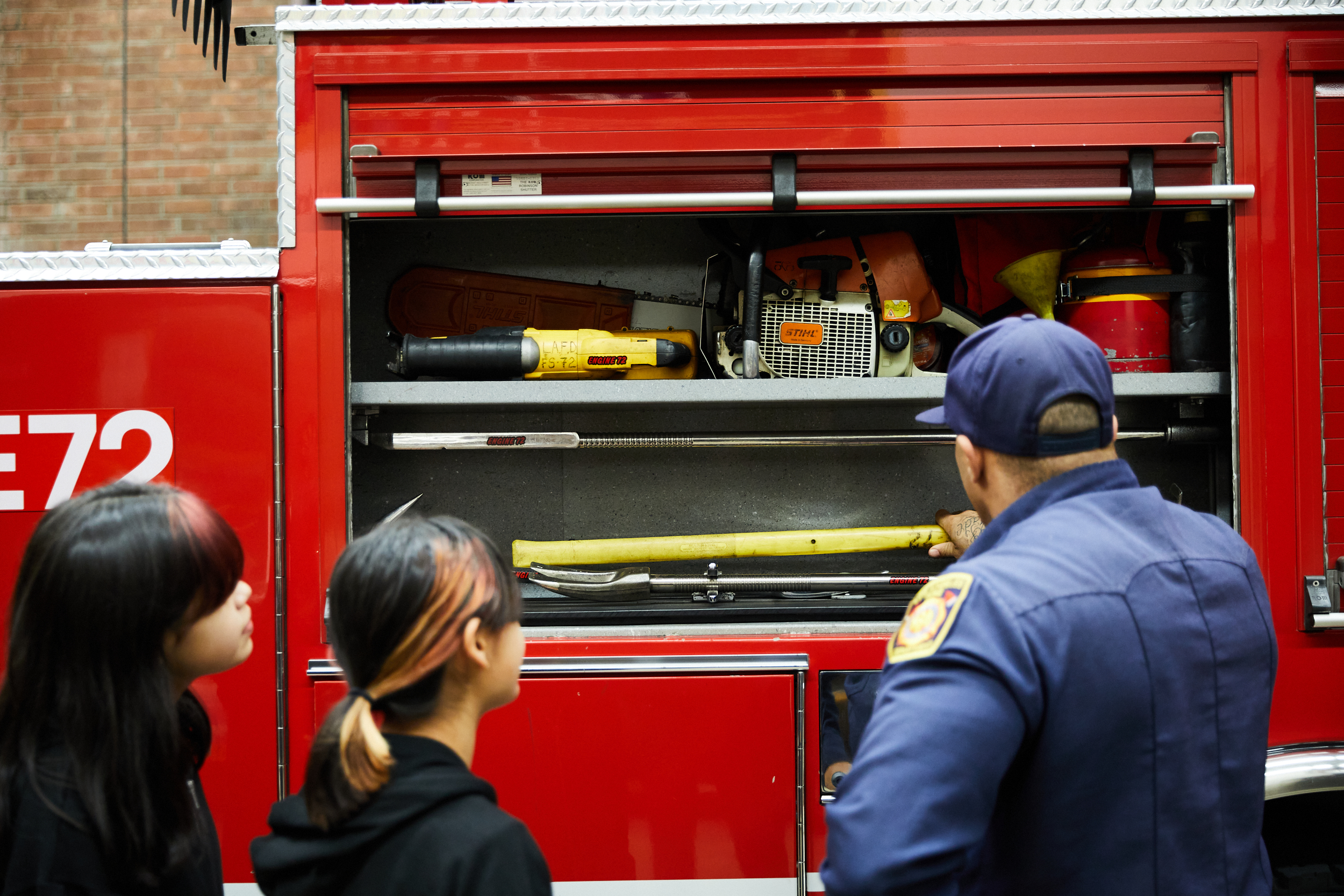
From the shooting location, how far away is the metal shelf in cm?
203

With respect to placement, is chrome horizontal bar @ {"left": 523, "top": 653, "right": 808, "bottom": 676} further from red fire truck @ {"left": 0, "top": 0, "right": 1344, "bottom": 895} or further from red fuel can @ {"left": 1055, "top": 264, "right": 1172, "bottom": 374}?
red fuel can @ {"left": 1055, "top": 264, "right": 1172, "bottom": 374}

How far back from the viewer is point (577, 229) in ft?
9.01

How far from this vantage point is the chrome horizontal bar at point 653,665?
1.91m

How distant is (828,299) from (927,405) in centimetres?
42

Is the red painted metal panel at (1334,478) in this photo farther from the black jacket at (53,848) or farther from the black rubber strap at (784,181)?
the black jacket at (53,848)

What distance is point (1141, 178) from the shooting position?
77.2 inches

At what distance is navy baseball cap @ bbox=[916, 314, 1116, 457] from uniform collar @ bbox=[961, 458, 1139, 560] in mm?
28

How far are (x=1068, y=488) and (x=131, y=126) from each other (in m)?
5.22

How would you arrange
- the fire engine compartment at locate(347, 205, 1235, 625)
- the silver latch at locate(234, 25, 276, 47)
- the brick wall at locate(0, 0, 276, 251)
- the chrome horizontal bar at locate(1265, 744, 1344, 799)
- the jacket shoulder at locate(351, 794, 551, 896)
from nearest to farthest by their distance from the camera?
the jacket shoulder at locate(351, 794, 551, 896), the chrome horizontal bar at locate(1265, 744, 1344, 799), the silver latch at locate(234, 25, 276, 47), the fire engine compartment at locate(347, 205, 1235, 625), the brick wall at locate(0, 0, 276, 251)

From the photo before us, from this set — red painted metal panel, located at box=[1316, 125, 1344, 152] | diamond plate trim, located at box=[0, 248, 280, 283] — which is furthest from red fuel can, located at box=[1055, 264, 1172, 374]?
diamond plate trim, located at box=[0, 248, 280, 283]

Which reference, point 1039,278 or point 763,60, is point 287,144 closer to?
point 763,60

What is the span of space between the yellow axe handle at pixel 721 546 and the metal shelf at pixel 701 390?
55 cm

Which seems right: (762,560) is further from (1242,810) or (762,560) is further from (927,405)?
(1242,810)

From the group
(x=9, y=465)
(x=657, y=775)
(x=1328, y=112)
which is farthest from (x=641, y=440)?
(x=1328, y=112)
